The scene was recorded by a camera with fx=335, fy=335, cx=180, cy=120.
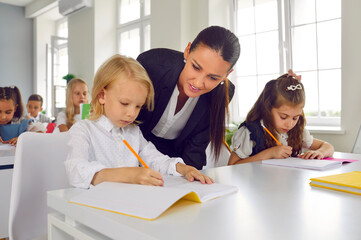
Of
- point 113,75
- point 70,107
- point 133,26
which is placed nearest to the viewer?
point 113,75

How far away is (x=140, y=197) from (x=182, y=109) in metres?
0.78

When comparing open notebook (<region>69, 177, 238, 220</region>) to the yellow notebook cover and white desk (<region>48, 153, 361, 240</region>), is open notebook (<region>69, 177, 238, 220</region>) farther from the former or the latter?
the yellow notebook cover

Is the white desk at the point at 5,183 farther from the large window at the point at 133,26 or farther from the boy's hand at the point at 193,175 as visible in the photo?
the large window at the point at 133,26

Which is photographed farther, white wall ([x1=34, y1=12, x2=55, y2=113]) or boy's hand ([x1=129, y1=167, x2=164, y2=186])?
white wall ([x1=34, y1=12, x2=55, y2=113])

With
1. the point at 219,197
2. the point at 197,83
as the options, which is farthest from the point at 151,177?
the point at 197,83

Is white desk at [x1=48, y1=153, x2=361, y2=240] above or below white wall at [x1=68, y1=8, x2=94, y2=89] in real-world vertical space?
below

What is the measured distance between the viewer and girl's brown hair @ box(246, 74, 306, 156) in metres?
1.69

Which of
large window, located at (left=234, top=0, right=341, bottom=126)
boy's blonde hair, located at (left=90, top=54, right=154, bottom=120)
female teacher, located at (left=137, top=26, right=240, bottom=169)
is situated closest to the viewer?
boy's blonde hair, located at (left=90, top=54, right=154, bottom=120)

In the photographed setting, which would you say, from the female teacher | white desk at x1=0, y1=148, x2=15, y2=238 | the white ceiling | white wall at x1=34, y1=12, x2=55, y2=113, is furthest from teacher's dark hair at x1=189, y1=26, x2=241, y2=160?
the white ceiling

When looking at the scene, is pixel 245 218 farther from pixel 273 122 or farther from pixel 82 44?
pixel 82 44

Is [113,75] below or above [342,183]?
above

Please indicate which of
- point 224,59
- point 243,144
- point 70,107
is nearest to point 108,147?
point 224,59

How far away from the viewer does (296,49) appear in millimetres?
3389

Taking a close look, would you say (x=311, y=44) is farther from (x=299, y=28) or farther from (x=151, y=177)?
(x=151, y=177)
